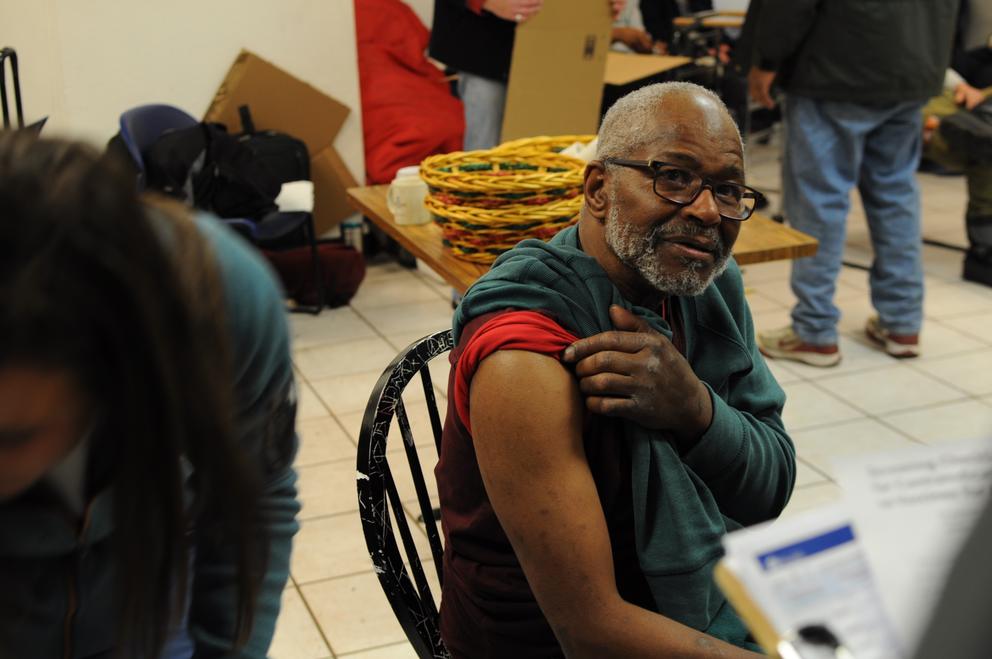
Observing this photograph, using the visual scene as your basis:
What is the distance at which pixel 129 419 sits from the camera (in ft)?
2.59

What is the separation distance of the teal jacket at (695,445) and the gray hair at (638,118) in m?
0.14

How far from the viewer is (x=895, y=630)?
678 mm

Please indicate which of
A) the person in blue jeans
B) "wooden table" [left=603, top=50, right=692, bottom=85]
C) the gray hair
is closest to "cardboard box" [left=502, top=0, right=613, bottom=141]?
"wooden table" [left=603, top=50, right=692, bottom=85]

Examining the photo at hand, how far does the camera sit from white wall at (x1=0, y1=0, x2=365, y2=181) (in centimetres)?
424

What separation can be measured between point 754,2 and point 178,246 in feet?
11.4

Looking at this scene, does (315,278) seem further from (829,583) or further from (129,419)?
(829,583)

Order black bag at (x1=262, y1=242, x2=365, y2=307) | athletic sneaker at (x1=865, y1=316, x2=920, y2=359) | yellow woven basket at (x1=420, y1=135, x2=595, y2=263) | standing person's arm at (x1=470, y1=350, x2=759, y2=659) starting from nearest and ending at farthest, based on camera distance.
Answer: standing person's arm at (x1=470, y1=350, x2=759, y2=659) → yellow woven basket at (x1=420, y1=135, x2=595, y2=263) → athletic sneaker at (x1=865, y1=316, x2=920, y2=359) → black bag at (x1=262, y1=242, x2=365, y2=307)

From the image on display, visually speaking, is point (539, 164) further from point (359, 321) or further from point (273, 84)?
point (273, 84)

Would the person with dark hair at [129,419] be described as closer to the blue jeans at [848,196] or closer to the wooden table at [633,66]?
the blue jeans at [848,196]

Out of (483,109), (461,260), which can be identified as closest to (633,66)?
(483,109)

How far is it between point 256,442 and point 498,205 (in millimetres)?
1315

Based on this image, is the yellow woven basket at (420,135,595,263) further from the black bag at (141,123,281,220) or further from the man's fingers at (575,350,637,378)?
the black bag at (141,123,281,220)

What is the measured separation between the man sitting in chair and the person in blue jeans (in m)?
2.24

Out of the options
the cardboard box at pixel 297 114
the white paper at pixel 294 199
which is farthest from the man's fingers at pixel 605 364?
the cardboard box at pixel 297 114
